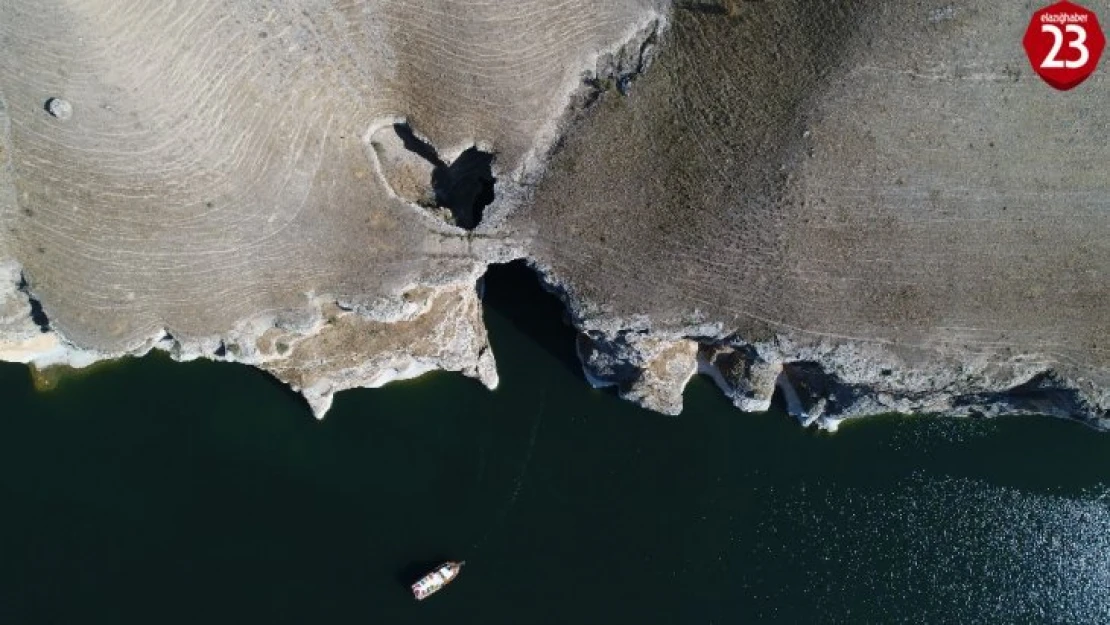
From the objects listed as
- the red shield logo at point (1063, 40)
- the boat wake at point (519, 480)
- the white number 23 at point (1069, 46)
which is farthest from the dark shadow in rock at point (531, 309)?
the white number 23 at point (1069, 46)

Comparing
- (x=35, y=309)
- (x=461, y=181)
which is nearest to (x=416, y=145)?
(x=461, y=181)

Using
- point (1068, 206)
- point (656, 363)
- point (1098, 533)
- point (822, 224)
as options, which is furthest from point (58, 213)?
point (1098, 533)

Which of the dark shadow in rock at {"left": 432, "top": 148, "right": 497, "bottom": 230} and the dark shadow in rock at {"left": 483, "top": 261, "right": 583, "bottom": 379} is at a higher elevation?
the dark shadow in rock at {"left": 432, "top": 148, "right": 497, "bottom": 230}

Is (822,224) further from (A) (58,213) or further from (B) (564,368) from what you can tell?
(A) (58,213)

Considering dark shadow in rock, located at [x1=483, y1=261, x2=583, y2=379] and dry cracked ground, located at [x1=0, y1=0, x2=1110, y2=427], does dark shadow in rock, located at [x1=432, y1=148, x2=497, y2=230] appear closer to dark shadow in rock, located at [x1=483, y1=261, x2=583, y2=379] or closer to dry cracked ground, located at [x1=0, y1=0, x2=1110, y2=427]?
dry cracked ground, located at [x1=0, y1=0, x2=1110, y2=427]

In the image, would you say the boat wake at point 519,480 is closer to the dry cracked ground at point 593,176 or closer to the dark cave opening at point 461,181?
the dry cracked ground at point 593,176

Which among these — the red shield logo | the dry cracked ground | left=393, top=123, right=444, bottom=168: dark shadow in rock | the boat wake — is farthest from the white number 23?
the boat wake

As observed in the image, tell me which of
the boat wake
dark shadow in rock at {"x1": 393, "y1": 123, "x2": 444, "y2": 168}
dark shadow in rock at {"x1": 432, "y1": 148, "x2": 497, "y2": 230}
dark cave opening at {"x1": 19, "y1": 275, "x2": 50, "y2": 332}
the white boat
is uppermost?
dark shadow in rock at {"x1": 393, "y1": 123, "x2": 444, "y2": 168}
